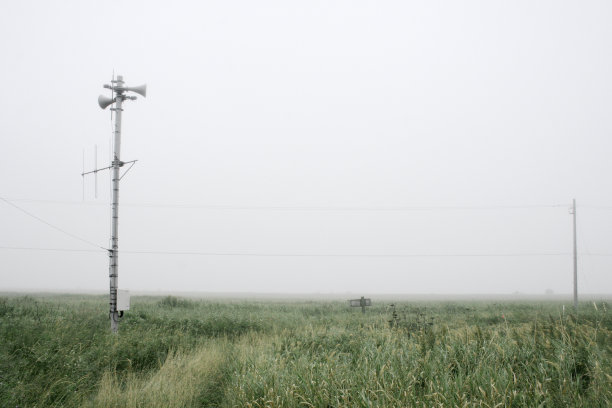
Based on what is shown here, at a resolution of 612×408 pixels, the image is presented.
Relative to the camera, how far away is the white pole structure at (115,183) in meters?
11.4

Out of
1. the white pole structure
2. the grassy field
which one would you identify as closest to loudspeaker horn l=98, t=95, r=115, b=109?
the white pole structure

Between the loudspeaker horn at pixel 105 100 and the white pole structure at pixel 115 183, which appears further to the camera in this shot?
the loudspeaker horn at pixel 105 100

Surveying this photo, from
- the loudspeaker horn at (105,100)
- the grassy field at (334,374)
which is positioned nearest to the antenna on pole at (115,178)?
the loudspeaker horn at (105,100)

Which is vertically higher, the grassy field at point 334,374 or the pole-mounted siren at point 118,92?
the pole-mounted siren at point 118,92

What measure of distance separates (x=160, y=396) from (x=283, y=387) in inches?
77.9

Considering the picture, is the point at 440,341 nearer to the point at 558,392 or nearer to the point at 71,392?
the point at 558,392

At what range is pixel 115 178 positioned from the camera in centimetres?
1189

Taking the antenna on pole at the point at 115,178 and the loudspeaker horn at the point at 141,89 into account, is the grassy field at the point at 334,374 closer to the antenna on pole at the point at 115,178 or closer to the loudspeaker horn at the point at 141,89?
the antenna on pole at the point at 115,178

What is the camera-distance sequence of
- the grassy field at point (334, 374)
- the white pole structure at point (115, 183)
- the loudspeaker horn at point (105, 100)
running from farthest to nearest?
the loudspeaker horn at point (105, 100)
the white pole structure at point (115, 183)
the grassy field at point (334, 374)

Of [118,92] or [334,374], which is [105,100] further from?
[334,374]

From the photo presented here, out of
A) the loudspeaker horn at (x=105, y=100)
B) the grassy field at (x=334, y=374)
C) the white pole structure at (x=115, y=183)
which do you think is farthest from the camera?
the loudspeaker horn at (x=105, y=100)

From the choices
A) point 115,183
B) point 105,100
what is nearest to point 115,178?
point 115,183

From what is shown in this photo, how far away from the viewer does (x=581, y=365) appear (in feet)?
19.0

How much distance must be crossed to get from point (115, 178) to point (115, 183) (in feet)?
0.54
